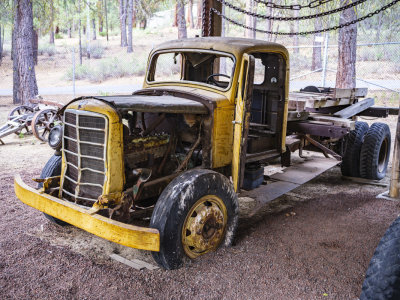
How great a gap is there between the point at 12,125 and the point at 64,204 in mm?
6492

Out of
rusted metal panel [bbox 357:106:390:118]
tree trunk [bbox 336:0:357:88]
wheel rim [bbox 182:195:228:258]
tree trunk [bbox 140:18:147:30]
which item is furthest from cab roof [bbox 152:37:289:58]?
tree trunk [bbox 140:18:147:30]

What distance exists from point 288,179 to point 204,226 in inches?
97.6

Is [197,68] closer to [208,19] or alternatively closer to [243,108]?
[243,108]

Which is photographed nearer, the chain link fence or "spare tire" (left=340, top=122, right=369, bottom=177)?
"spare tire" (left=340, top=122, right=369, bottom=177)

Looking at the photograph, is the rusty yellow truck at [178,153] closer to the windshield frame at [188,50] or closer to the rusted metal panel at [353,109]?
the windshield frame at [188,50]

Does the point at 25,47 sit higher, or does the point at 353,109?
the point at 25,47

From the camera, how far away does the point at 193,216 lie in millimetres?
3350

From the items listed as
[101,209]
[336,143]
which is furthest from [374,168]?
[101,209]

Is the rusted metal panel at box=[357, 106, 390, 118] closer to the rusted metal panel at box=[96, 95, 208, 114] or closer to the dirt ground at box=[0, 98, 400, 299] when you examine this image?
the dirt ground at box=[0, 98, 400, 299]

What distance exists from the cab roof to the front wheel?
5.02 ft

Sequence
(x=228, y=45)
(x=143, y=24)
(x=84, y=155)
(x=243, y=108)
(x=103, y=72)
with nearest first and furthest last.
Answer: (x=84, y=155)
(x=243, y=108)
(x=228, y=45)
(x=103, y=72)
(x=143, y=24)

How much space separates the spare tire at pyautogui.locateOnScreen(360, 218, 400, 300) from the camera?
2242mm

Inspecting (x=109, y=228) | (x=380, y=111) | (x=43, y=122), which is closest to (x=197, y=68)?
(x=109, y=228)

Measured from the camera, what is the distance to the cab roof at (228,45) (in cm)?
418
